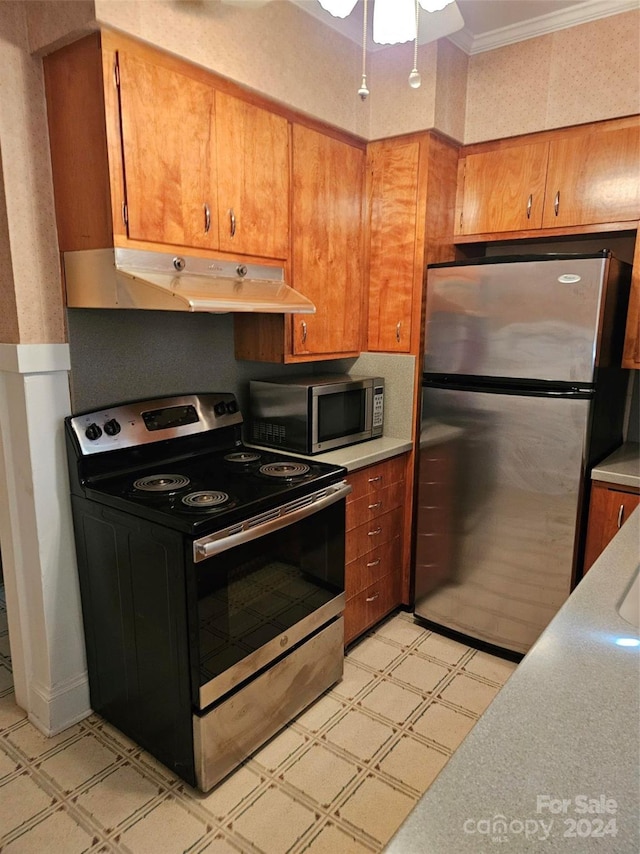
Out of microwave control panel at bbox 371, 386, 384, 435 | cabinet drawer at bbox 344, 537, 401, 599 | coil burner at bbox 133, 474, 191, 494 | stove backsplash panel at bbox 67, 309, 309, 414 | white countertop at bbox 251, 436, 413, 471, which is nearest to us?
coil burner at bbox 133, 474, 191, 494

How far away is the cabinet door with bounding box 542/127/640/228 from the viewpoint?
2293mm

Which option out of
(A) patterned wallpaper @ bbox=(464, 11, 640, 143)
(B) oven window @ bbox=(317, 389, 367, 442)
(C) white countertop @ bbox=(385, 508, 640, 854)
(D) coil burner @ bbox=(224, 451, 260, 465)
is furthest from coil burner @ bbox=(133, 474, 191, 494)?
(A) patterned wallpaper @ bbox=(464, 11, 640, 143)

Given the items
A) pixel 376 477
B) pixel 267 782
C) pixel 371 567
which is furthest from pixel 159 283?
pixel 267 782

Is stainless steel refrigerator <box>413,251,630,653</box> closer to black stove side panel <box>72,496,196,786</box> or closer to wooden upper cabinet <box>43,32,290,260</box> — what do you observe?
wooden upper cabinet <box>43,32,290,260</box>

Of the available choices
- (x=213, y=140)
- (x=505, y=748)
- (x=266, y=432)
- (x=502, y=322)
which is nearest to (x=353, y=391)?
(x=266, y=432)

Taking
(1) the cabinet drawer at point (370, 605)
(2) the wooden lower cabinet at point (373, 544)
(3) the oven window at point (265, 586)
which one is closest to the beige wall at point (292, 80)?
(3) the oven window at point (265, 586)

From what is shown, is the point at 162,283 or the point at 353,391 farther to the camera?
the point at 353,391

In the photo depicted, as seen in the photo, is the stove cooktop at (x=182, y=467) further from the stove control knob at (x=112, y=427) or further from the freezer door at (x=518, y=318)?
the freezer door at (x=518, y=318)

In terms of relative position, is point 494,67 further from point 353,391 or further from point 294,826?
point 294,826

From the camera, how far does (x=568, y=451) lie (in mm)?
2211

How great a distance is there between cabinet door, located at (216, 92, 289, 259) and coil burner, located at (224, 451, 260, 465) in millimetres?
828

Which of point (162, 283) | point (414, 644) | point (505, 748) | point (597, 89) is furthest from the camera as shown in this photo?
point (414, 644)

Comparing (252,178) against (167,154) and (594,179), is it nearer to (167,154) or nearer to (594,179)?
(167,154)

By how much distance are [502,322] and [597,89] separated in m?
1.04
